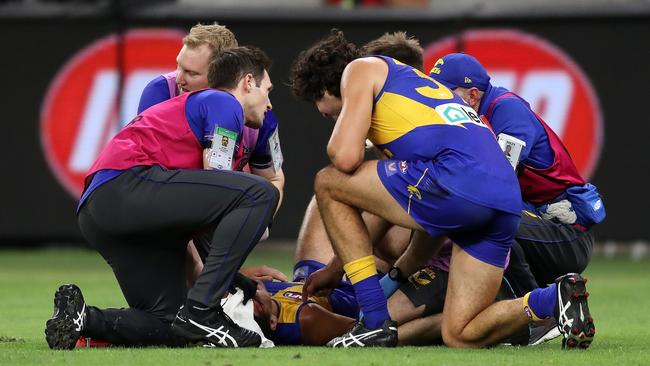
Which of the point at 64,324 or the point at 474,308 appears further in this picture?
the point at 474,308

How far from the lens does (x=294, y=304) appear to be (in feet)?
20.9

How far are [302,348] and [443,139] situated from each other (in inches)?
46.3

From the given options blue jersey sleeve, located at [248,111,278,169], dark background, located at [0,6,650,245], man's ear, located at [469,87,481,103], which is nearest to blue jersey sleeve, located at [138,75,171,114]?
blue jersey sleeve, located at [248,111,278,169]

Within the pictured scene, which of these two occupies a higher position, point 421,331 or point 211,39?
point 211,39

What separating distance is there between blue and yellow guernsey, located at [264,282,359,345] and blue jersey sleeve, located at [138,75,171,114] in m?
1.42

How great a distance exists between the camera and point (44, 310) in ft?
27.0

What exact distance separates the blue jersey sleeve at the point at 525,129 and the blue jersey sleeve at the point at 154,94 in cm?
190

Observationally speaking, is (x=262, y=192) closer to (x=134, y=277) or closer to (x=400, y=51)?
(x=134, y=277)

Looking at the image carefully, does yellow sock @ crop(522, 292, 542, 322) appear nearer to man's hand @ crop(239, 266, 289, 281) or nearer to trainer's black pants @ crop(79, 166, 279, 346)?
trainer's black pants @ crop(79, 166, 279, 346)

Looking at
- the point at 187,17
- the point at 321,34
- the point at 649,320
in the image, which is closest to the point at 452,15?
the point at 321,34

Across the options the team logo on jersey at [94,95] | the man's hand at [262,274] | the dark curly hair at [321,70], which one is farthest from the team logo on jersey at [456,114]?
the team logo on jersey at [94,95]

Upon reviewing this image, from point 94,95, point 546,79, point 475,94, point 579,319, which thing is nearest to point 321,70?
point 475,94

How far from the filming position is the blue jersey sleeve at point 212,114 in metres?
5.97

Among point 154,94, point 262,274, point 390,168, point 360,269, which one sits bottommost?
point 262,274
